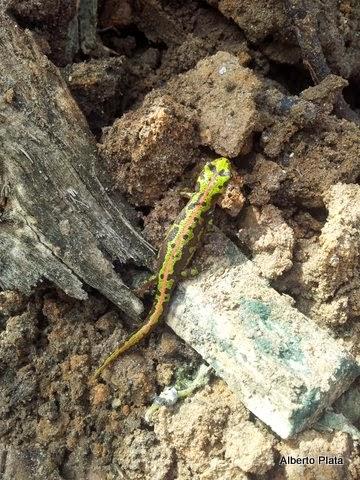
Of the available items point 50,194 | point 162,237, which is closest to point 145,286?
point 162,237

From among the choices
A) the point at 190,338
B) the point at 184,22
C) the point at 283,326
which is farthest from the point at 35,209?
the point at 184,22

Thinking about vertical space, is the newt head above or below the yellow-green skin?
above

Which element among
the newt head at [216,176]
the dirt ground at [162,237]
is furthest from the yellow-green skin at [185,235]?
the dirt ground at [162,237]

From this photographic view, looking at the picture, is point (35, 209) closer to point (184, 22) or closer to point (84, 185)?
point (84, 185)

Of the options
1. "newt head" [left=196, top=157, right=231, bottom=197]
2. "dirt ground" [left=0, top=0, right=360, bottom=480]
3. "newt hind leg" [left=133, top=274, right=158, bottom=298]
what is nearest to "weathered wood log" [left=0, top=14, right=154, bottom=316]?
"newt hind leg" [left=133, top=274, right=158, bottom=298]

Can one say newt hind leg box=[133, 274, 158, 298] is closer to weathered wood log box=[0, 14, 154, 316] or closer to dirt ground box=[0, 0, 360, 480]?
weathered wood log box=[0, 14, 154, 316]
